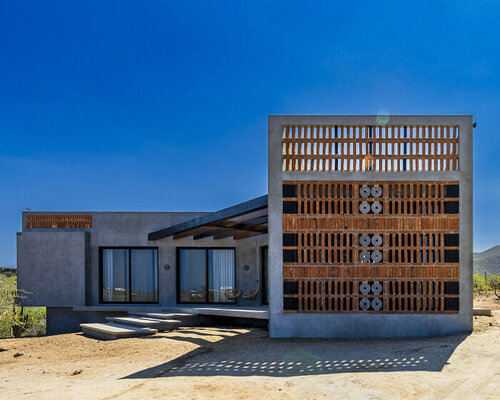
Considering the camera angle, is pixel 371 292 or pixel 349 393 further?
pixel 371 292

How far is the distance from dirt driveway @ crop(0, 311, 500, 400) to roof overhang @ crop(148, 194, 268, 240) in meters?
2.84

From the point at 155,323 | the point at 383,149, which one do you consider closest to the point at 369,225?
the point at 383,149

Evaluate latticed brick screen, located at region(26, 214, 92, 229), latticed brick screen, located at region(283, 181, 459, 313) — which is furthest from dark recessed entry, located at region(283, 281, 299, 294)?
latticed brick screen, located at region(26, 214, 92, 229)

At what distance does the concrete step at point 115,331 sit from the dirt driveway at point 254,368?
1.54 feet

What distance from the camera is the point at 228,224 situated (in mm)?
11805

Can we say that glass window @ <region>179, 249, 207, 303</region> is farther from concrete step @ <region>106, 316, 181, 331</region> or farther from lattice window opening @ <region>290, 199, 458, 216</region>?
lattice window opening @ <region>290, 199, 458, 216</region>

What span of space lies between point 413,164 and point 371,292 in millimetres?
2883

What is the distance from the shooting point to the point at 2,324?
17125mm

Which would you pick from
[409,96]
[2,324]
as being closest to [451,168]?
[409,96]

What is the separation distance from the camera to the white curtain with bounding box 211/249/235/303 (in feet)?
46.6

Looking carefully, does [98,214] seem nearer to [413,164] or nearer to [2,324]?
[2,324]

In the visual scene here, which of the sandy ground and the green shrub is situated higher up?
the sandy ground

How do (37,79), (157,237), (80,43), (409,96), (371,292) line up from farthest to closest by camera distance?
(37,79)
(80,43)
(157,237)
(409,96)
(371,292)

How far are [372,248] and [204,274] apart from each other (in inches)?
259
